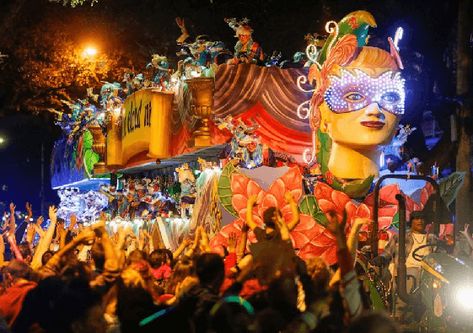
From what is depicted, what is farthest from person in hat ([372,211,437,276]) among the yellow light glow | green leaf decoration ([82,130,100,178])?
the yellow light glow

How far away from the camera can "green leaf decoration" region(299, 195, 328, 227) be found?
14.1 meters

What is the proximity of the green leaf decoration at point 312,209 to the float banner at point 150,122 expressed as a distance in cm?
646

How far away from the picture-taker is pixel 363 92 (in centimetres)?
1540

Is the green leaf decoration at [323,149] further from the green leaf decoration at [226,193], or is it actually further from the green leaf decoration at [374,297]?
the green leaf decoration at [374,297]

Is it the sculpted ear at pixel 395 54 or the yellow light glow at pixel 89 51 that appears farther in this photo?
the yellow light glow at pixel 89 51

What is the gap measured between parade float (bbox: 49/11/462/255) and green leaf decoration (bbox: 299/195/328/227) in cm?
2

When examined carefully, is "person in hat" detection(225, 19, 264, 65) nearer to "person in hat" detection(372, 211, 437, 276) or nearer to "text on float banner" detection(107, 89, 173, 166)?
"text on float banner" detection(107, 89, 173, 166)

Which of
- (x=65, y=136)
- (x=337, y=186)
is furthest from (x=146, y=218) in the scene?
(x=65, y=136)

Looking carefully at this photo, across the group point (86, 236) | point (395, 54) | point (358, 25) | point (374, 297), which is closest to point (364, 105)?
point (395, 54)

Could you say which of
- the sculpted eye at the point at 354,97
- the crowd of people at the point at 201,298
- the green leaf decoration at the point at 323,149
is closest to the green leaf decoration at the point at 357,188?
the green leaf decoration at the point at 323,149

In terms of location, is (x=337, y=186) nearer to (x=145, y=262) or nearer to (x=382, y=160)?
(x=382, y=160)

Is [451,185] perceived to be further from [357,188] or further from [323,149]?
[323,149]

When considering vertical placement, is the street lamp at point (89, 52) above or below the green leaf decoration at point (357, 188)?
above

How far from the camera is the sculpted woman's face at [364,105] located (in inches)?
608
